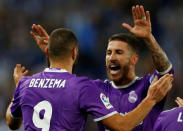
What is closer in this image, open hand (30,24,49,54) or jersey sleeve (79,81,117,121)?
jersey sleeve (79,81,117,121)

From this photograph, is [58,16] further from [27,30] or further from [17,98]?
[17,98]

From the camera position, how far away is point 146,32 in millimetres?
4672

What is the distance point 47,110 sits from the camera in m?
4.10

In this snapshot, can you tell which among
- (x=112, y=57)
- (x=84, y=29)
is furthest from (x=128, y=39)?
(x=84, y=29)

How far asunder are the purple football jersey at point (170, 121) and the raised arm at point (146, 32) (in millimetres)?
461

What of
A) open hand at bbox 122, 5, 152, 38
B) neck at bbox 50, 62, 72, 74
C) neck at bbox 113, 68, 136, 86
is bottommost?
neck at bbox 113, 68, 136, 86

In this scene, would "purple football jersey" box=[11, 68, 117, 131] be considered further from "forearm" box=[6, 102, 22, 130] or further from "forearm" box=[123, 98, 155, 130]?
"forearm" box=[6, 102, 22, 130]

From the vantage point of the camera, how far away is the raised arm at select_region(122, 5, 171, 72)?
467cm

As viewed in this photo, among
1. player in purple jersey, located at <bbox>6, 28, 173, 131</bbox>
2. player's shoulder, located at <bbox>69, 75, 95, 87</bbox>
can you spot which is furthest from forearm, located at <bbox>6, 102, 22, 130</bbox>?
player's shoulder, located at <bbox>69, 75, 95, 87</bbox>

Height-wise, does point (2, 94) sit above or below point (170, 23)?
below

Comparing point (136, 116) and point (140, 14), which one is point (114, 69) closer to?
point (140, 14)

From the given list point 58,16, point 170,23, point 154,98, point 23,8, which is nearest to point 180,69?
point 170,23

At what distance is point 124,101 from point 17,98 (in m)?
1.25

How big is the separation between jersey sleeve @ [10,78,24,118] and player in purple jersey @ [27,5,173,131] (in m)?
0.83
